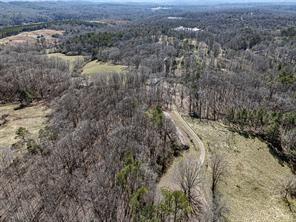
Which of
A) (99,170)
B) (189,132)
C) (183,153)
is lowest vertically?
(189,132)

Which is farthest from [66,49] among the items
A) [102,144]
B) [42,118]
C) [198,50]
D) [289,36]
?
[289,36]

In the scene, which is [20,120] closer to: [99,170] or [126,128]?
[126,128]

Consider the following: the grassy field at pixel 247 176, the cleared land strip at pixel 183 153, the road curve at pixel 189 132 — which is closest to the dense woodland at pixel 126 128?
A: the cleared land strip at pixel 183 153

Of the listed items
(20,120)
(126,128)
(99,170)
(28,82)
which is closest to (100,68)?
(28,82)

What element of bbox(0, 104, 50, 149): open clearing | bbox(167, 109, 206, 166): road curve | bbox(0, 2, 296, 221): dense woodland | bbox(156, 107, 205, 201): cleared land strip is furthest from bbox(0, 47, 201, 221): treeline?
bbox(0, 104, 50, 149): open clearing

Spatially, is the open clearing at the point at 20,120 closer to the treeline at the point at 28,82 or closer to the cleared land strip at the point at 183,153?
the treeline at the point at 28,82
